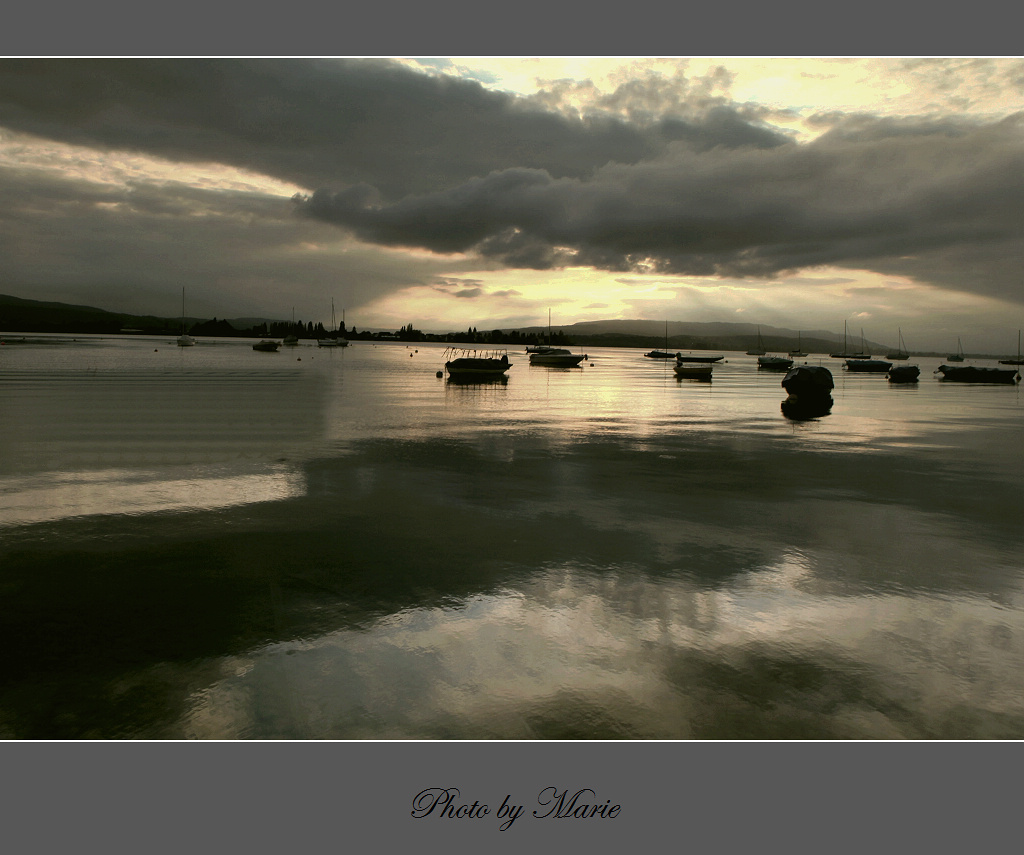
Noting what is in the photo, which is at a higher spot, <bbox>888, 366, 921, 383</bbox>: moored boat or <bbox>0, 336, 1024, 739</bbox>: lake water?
<bbox>888, 366, 921, 383</bbox>: moored boat

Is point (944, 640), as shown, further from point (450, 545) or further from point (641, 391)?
point (641, 391)

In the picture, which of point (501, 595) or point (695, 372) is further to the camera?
point (695, 372)

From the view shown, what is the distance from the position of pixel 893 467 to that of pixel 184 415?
24.7 m

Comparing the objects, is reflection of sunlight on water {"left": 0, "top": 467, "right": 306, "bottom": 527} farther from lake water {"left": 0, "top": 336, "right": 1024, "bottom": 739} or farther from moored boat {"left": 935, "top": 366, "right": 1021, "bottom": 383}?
moored boat {"left": 935, "top": 366, "right": 1021, "bottom": 383}

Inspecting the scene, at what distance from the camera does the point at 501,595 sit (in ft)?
24.2

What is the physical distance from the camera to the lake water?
5.06 metres

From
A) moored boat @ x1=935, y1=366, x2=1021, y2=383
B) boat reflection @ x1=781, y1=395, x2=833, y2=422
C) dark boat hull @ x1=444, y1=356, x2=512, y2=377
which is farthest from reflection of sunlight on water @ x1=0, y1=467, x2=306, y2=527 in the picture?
moored boat @ x1=935, y1=366, x2=1021, y2=383

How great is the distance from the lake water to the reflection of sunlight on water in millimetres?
87

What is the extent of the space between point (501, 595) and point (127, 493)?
8557 millimetres

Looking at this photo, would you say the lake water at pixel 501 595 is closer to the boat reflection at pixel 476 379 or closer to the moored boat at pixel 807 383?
the moored boat at pixel 807 383

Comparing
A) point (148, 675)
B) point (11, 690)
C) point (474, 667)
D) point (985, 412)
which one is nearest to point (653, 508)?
point (474, 667)

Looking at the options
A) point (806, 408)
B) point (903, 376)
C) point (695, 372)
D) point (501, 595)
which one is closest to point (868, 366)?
point (903, 376)

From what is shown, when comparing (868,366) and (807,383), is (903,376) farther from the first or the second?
(807,383)

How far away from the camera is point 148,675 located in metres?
5.43
